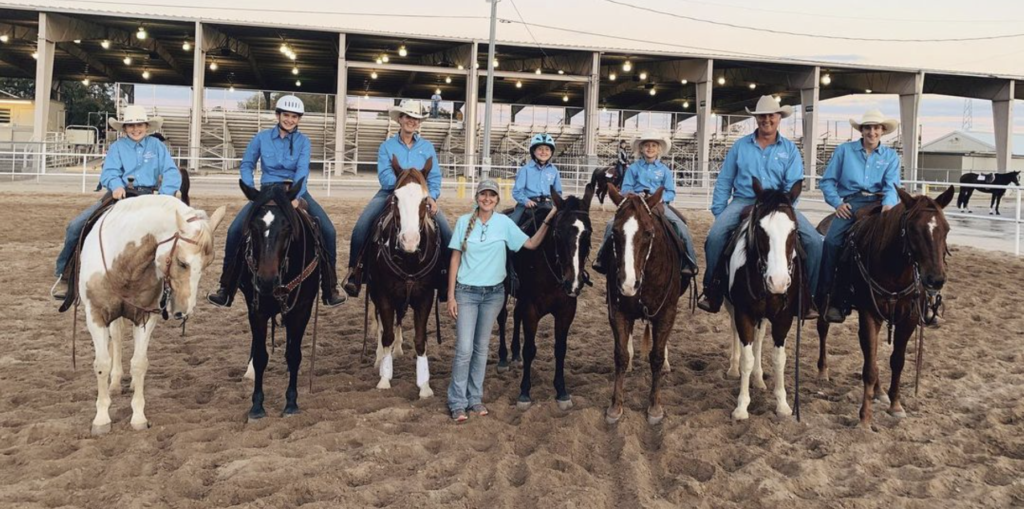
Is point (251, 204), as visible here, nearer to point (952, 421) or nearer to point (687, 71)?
point (952, 421)

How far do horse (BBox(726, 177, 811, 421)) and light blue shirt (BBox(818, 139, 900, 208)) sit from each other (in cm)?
95

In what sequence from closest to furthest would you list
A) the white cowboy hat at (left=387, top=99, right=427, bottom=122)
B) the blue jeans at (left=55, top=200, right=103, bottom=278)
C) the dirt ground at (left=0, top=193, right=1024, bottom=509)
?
the dirt ground at (left=0, top=193, right=1024, bottom=509) < the blue jeans at (left=55, top=200, right=103, bottom=278) < the white cowboy hat at (left=387, top=99, right=427, bottom=122)

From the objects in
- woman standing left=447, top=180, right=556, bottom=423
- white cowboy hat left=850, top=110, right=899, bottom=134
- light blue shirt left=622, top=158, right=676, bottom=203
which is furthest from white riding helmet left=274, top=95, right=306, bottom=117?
white cowboy hat left=850, top=110, right=899, bottom=134

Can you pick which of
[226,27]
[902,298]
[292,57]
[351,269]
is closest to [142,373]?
[351,269]

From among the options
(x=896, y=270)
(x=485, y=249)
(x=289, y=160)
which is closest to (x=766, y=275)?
(x=896, y=270)

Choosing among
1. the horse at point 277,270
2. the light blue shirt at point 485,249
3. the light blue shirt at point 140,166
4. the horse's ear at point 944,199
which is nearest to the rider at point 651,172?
the light blue shirt at point 485,249

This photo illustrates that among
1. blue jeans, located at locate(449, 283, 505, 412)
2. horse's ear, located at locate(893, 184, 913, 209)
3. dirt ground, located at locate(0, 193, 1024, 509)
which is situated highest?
horse's ear, located at locate(893, 184, 913, 209)

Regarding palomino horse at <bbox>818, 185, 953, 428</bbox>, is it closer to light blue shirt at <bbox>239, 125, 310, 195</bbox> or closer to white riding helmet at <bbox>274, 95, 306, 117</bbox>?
light blue shirt at <bbox>239, 125, 310, 195</bbox>

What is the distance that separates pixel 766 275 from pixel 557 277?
5.04 feet

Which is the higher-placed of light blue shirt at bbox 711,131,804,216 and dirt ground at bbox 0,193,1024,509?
light blue shirt at bbox 711,131,804,216

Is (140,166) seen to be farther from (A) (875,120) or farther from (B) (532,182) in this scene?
(A) (875,120)

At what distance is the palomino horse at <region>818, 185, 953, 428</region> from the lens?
4.65m

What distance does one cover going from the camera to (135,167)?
5781mm

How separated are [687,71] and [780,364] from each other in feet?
101
